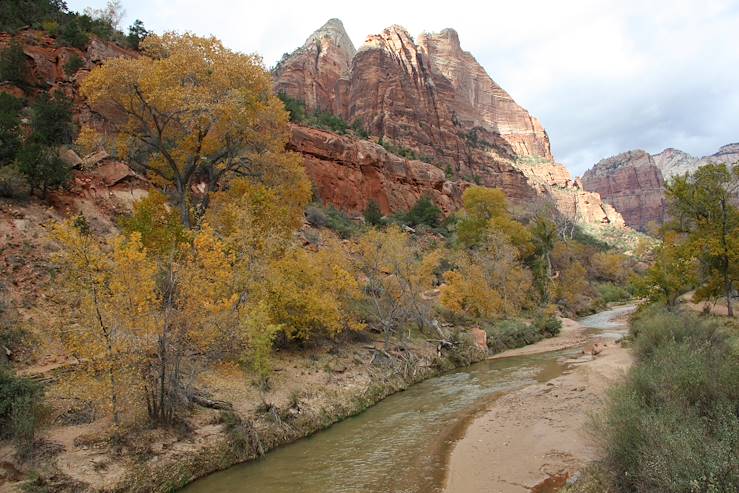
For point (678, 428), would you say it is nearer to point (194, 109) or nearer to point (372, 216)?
point (194, 109)

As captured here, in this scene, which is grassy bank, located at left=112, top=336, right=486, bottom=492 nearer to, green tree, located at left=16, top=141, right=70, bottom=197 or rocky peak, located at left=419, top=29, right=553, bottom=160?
green tree, located at left=16, top=141, right=70, bottom=197

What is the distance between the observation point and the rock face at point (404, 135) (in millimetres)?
53250

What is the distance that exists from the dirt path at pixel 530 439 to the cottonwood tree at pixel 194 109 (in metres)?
12.3

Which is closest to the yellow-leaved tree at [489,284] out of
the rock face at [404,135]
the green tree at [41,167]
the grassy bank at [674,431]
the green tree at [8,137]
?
the rock face at [404,135]

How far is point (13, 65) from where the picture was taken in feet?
95.2

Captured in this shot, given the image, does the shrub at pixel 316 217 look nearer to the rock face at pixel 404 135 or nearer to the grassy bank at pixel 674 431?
the rock face at pixel 404 135

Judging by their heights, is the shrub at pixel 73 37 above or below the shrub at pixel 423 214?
above

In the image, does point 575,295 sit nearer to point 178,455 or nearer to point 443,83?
point 178,455

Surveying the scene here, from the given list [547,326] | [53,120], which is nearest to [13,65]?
[53,120]

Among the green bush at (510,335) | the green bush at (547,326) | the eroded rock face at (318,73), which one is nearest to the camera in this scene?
the green bush at (510,335)

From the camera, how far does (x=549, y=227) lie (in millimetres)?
45844

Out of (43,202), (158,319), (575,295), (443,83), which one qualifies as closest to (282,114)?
(43,202)

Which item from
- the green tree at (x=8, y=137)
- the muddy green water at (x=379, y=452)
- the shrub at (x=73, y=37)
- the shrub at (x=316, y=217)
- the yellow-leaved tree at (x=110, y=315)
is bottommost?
the muddy green water at (x=379, y=452)

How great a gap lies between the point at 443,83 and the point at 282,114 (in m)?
98.2
